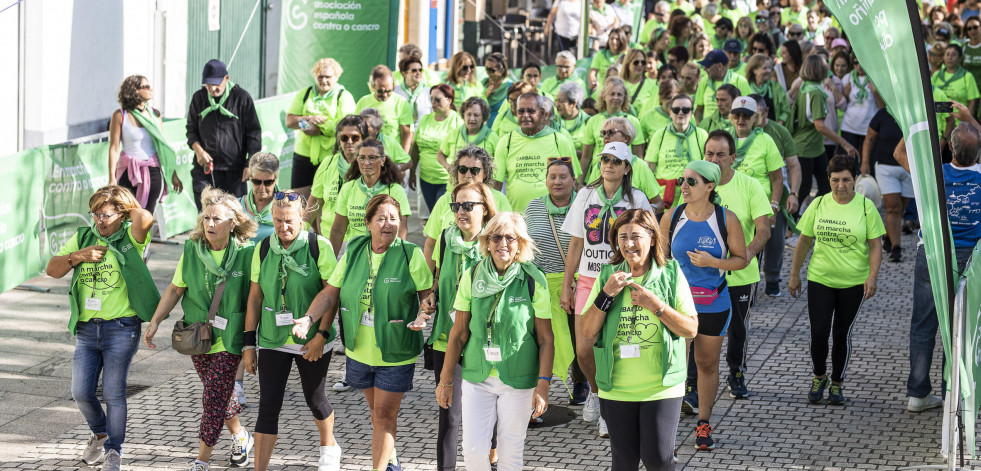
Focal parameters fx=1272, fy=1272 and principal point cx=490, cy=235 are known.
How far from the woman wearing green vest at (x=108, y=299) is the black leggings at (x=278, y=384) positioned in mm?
846

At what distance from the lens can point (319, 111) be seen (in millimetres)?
11391

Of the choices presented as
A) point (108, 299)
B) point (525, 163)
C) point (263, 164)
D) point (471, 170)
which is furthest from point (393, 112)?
point (108, 299)

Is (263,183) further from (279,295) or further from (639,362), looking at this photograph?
(639,362)

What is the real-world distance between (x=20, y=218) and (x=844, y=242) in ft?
22.3

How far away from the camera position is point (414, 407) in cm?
856

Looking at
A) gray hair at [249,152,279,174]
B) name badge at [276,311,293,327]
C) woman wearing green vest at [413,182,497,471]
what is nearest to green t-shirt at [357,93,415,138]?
gray hair at [249,152,279,174]

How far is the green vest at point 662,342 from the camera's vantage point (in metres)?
6.04

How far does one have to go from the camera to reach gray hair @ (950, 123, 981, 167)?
8.19m

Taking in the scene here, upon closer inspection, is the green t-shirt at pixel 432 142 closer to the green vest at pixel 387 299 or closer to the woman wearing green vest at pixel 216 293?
the woman wearing green vest at pixel 216 293

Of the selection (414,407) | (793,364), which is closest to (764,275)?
(793,364)

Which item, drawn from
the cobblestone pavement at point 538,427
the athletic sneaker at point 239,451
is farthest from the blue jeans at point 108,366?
the athletic sneaker at point 239,451

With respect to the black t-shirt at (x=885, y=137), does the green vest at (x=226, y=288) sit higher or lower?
lower

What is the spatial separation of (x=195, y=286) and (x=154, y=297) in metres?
0.36

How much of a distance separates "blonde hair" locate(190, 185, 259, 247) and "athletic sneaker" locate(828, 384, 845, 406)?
3997 mm
